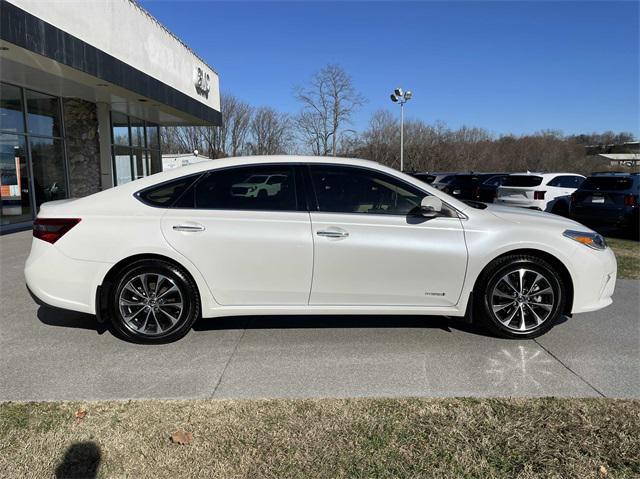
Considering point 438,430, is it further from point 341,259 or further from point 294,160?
point 294,160

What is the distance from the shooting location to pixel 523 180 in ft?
→ 46.9

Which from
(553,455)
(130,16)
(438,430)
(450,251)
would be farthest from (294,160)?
(130,16)

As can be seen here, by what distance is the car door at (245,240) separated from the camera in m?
4.07

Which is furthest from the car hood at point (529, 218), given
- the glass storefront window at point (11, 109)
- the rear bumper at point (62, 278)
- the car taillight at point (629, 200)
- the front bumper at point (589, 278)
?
the glass storefront window at point (11, 109)

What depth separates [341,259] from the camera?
13.4 feet

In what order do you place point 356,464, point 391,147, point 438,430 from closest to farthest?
point 356,464
point 438,430
point 391,147

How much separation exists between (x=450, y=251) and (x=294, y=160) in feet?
5.22

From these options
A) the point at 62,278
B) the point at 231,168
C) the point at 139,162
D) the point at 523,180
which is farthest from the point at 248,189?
the point at 139,162

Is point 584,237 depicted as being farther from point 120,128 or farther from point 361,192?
point 120,128

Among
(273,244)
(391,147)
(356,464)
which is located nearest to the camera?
(356,464)

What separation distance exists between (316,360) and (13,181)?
35.9 feet

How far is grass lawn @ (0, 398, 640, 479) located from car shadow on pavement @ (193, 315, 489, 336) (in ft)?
5.02

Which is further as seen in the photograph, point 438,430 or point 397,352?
point 397,352

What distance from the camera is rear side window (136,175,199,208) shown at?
420 cm
